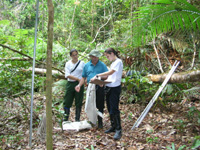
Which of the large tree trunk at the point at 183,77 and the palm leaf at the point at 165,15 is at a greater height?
the palm leaf at the point at 165,15

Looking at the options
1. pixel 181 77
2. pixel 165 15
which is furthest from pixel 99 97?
pixel 165 15

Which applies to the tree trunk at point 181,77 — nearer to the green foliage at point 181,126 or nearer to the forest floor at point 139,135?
the forest floor at point 139,135

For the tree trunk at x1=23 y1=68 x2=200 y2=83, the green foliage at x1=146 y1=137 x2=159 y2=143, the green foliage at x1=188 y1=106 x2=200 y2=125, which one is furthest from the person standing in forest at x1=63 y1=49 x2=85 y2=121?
the green foliage at x1=188 y1=106 x2=200 y2=125

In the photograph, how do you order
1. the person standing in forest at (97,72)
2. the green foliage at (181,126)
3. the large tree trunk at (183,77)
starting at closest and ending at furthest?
1. the green foliage at (181,126)
2. the large tree trunk at (183,77)
3. the person standing in forest at (97,72)

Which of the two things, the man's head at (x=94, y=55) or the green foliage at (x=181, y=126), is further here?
the man's head at (x=94, y=55)

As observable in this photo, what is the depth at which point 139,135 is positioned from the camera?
12.5ft

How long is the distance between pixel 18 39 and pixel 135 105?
11.5 ft

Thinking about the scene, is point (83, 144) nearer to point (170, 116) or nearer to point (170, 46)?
point (170, 116)

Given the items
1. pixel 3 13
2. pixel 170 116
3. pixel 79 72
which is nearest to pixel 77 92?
pixel 79 72

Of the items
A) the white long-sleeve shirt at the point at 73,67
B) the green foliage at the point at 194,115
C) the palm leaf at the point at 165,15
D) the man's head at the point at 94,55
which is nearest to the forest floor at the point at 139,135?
the green foliage at the point at 194,115

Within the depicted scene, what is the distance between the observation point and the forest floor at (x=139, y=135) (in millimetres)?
3328

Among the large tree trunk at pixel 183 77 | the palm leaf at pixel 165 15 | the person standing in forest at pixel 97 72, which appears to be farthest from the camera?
the person standing in forest at pixel 97 72

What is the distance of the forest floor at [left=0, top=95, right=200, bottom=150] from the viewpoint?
10.9ft

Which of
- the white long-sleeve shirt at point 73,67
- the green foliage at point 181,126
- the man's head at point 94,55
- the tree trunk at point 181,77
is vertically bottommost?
the green foliage at point 181,126
